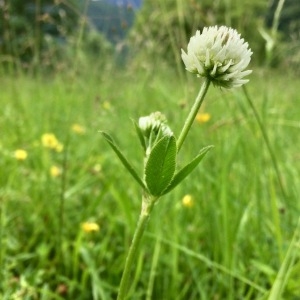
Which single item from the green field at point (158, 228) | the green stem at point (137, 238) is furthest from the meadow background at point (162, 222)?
the green stem at point (137, 238)

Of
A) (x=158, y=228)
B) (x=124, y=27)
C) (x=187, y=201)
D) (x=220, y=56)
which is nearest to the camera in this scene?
(x=220, y=56)

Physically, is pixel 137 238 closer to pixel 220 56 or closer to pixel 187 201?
pixel 220 56

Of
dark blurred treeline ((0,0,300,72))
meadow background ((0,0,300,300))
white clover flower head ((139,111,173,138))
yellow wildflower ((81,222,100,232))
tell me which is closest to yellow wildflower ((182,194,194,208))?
meadow background ((0,0,300,300))

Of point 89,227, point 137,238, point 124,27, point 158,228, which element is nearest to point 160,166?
point 137,238

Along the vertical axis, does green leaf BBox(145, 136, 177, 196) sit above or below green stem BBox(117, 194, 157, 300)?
above

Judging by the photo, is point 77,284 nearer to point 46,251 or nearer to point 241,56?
point 46,251

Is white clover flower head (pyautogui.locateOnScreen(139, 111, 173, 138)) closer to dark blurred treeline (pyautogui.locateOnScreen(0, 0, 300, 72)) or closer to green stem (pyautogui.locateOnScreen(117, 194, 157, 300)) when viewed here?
green stem (pyautogui.locateOnScreen(117, 194, 157, 300))

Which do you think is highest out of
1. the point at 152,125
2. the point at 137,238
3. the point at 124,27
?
the point at 124,27
